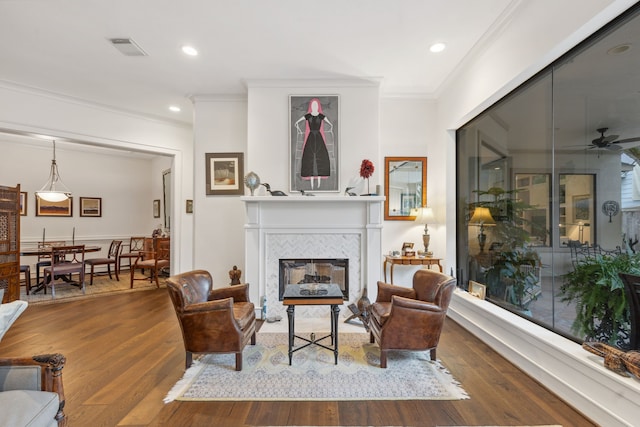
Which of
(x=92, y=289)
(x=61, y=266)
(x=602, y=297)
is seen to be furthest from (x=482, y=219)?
(x=61, y=266)

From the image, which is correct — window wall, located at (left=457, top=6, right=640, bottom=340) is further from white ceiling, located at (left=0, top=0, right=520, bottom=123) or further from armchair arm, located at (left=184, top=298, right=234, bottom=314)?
armchair arm, located at (left=184, top=298, right=234, bottom=314)

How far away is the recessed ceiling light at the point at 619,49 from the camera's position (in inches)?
76.9

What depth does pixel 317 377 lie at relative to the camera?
2.38m

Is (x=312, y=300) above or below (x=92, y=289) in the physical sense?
above

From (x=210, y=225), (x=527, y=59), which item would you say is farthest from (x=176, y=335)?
(x=527, y=59)

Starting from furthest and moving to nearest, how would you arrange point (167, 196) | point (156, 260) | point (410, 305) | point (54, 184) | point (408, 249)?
point (167, 196) < point (54, 184) < point (156, 260) < point (408, 249) < point (410, 305)

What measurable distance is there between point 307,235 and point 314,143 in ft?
4.23

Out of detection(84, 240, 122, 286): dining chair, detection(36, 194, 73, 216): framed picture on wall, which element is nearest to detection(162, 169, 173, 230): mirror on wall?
detection(84, 240, 122, 286): dining chair

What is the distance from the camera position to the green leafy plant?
6.31ft

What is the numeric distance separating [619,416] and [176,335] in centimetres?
387

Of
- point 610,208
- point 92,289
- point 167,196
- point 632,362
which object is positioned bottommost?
point 92,289

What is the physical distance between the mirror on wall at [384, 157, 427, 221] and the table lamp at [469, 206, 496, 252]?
0.88 m

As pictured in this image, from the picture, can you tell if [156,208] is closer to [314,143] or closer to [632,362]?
[314,143]

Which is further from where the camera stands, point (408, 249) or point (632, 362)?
point (408, 249)
